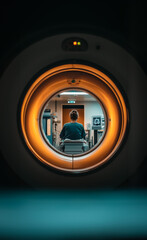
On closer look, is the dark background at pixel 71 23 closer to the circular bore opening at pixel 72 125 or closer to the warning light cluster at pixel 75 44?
the warning light cluster at pixel 75 44

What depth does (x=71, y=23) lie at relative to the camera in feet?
4.68

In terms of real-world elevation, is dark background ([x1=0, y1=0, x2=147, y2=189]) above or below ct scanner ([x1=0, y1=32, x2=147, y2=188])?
above

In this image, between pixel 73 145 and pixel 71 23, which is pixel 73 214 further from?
pixel 73 145

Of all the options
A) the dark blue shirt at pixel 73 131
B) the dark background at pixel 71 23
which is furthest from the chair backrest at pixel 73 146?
the dark background at pixel 71 23

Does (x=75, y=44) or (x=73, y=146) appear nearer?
(x=75, y=44)

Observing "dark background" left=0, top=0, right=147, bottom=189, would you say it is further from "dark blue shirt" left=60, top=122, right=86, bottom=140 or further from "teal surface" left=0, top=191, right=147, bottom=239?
"dark blue shirt" left=60, top=122, right=86, bottom=140

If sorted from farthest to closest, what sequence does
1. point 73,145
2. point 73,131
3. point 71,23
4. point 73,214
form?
point 73,131 → point 73,145 → point 71,23 → point 73,214

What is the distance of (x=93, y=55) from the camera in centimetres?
161

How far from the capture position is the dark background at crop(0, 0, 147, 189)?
1.42 meters

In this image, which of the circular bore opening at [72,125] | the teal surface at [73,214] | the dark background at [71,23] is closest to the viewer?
the teal surface at [73,214]

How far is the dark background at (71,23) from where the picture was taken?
4.65 ft

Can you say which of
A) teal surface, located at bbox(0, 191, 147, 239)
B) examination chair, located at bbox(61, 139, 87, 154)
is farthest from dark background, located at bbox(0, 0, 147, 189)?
examination chair, located at bbox(61, 139, 87, 154)

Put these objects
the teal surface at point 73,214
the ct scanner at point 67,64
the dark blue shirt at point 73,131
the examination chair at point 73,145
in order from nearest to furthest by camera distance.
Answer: the teal surface at point 73,214 < the ct scanner at point 67,64 < the examination chair at point 73,145 < the dark blue shirt at point 73,131

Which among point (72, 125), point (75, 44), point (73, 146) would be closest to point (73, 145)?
point (73, 146)
